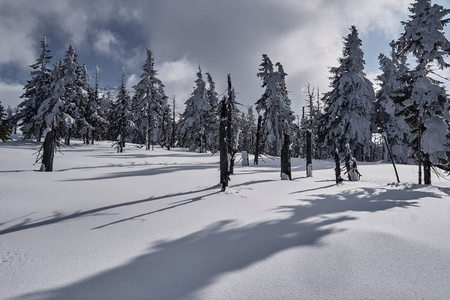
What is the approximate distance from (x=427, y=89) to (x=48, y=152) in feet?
69.5

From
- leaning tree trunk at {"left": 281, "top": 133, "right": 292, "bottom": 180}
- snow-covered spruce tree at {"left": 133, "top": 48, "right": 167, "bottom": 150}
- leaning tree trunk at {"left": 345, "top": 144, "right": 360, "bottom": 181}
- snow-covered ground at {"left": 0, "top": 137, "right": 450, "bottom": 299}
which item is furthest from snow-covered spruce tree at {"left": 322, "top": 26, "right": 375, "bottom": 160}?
snow-covered spruce tree at {"left": 133, "top": 48, "right": 167, "bottom": 150}

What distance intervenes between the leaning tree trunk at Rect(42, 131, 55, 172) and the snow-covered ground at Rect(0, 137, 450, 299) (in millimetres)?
6217

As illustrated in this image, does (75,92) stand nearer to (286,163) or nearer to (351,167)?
(286,163)

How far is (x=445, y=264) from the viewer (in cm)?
324

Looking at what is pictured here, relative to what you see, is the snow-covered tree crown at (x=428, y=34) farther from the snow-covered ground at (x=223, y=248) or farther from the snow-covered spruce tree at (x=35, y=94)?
the snow-covered spruce tree at (x=35, y=94)

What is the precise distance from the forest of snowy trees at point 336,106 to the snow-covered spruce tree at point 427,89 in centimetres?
4

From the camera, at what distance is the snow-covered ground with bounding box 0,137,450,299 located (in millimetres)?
2871

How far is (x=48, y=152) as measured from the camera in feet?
42.0

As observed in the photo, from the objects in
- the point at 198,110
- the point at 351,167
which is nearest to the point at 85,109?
the point at 198,110

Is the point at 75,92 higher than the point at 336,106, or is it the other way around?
the point at 75,92

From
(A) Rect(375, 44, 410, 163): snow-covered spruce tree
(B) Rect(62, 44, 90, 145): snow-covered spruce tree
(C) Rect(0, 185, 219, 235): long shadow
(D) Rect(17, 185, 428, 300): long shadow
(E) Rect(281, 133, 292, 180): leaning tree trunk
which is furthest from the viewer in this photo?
(B) Rect(62, 44, 90, 145): snow-covered spruce tree

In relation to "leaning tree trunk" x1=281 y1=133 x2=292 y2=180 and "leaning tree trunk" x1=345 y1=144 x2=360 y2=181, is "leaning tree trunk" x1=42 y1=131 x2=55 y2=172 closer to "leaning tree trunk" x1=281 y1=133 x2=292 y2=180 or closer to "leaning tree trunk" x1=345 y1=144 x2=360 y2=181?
"leaning tree trunk" x1=281 y1=133 x2=292 y2=180

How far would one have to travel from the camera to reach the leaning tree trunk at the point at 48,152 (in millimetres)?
12625

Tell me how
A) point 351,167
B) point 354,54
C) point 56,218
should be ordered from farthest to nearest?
point 354,54
point 351,167
point 56,218
